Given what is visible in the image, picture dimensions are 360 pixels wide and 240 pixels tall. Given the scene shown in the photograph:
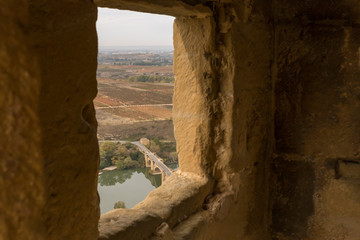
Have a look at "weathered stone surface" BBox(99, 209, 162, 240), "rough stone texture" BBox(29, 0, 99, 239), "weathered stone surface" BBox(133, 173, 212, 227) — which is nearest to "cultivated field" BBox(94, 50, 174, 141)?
"weathered stone surface" BBox(133, 173, 212, 227)

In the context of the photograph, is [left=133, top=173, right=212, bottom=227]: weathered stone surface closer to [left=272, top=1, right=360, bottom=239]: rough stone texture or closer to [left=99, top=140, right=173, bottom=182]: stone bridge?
[left=99, top=140, right=173, bottom=182]: stone bridge

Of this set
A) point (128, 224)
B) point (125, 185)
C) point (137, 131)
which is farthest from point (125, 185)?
point (128, 224)

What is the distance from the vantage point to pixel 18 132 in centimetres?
100

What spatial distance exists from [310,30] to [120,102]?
145 centimetres

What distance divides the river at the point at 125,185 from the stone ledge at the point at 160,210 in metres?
0.38

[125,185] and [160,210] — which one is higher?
[160,210]

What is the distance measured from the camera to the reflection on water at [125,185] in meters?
2.54

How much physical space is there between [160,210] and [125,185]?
85cm

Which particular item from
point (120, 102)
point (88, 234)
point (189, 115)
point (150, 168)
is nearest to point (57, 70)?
point (88, 234)

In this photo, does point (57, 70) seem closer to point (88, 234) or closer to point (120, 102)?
point (88, 234)

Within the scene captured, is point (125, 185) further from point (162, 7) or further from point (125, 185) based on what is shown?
point (162, 7)

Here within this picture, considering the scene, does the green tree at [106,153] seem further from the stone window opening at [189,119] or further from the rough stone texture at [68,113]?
the rough stone texture at [68,113]

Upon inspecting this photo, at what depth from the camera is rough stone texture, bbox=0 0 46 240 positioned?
0.96 meters

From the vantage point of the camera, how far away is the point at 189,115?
227 centimetres
